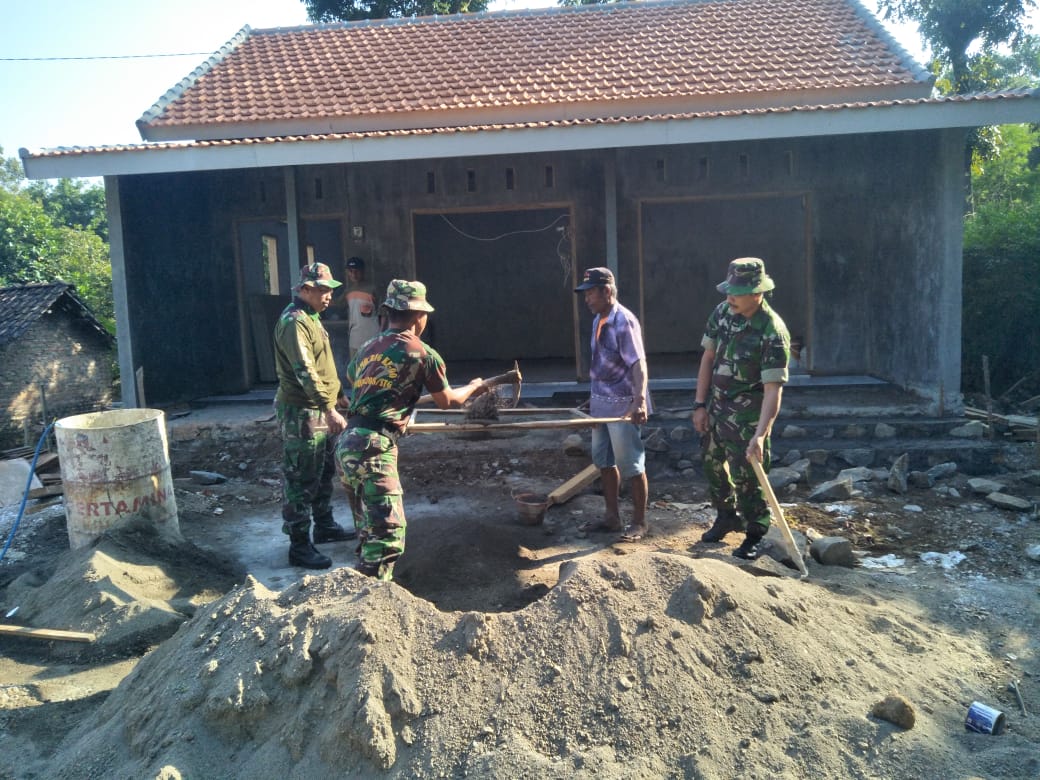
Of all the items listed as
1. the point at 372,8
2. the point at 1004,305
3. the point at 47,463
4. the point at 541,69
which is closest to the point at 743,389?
the point at 47,463

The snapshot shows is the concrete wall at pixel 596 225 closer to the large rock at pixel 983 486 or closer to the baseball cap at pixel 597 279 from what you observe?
Result: the large rock at pixel 983 486

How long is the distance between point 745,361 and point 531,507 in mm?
1951

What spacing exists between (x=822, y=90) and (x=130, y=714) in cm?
961

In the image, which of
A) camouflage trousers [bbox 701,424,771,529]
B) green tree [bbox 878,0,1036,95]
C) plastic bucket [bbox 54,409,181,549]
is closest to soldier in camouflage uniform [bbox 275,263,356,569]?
plastic bucket [bbox 54,409,181,549]

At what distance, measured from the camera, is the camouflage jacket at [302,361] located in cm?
505

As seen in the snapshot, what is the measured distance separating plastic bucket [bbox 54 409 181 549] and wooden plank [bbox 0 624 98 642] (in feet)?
2.76

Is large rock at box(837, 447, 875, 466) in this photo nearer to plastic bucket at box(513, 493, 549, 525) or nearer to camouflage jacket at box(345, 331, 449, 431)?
plastic bucket at box(513, 493, 549, 525)

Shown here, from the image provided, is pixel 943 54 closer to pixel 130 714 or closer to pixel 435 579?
pixel 435 579

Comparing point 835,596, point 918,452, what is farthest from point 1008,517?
point 835,596

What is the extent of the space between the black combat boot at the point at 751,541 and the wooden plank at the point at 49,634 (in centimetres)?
368

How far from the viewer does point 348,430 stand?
13.9ft

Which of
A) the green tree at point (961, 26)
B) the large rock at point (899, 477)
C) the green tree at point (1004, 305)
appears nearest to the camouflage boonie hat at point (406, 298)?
the large rock at point (899, 477)

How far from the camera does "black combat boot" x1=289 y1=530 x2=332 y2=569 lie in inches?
207

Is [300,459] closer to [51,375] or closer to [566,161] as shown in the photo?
[566,161]
